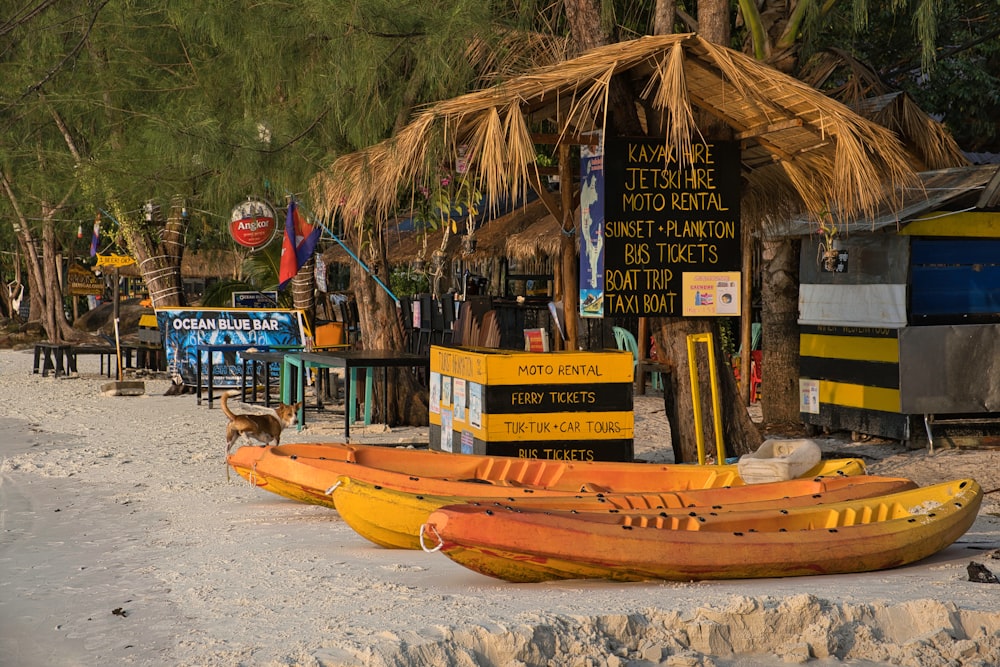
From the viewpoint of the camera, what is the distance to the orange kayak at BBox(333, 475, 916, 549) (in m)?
6.10

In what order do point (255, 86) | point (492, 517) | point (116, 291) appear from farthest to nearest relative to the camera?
point (116, 291) < point (255, 86) < point (492, 517)

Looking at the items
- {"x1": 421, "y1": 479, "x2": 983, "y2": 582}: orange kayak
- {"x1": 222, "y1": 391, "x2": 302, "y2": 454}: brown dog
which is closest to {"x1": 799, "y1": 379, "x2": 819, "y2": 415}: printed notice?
{"x1": 222, "y1": 391, "x2": 302, "y2": 454}: brown dog

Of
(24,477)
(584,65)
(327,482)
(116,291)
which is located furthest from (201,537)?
(116,291)

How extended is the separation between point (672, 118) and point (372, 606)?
13.8 ft

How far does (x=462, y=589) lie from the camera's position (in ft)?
18.4

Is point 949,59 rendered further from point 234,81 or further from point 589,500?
point 589,500

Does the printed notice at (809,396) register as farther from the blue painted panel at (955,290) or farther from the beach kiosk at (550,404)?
the beach kiosk at (550,404)

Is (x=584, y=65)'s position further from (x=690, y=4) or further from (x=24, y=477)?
(x=690, y=4)

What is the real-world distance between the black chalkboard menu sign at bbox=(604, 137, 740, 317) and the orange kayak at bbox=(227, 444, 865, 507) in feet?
4.63

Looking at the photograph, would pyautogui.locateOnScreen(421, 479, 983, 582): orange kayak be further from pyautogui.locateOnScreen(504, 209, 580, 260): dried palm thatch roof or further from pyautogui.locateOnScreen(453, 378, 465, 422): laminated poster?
pyautogui.locateOnScreen(504, 209, 580, 260): dried palm thatch roof

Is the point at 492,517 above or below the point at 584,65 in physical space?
below

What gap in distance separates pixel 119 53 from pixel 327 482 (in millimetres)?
8873

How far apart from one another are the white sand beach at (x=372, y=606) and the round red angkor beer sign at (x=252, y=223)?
6.56 m

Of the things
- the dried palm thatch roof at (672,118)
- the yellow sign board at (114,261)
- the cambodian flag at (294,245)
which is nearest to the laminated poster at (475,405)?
the dried palm thatch roof at (672,118)
